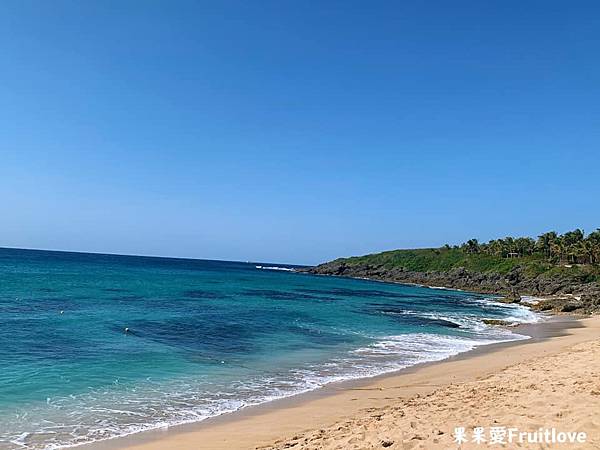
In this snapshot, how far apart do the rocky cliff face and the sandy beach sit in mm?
40146

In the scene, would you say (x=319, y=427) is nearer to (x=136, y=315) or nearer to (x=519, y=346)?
(x=519, y=346)

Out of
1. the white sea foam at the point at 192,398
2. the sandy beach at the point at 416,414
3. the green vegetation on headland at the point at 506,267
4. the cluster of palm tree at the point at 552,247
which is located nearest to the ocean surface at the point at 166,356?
the white sea foam at the point at 192,398

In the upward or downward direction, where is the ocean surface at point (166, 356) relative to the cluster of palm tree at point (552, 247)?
downward

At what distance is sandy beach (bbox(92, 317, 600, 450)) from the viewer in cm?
846

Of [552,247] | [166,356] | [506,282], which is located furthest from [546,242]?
[166,356]

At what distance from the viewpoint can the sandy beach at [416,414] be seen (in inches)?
333

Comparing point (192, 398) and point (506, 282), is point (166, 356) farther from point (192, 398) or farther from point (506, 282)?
point (506, 282)

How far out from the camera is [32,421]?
10.9 meters

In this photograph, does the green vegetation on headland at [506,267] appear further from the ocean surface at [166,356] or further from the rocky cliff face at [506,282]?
the ocean surface at [166,356]

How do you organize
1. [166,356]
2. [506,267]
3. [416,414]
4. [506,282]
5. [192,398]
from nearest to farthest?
[416,414]
[192,398]
[166,356]
[506,282]
[506,267]

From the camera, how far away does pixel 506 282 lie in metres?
95.3

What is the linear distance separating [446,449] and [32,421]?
31.6ft

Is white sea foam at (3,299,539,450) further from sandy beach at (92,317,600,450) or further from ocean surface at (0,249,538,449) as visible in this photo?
sandy beach at (92,317,600,450)

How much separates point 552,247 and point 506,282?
19860 mm
